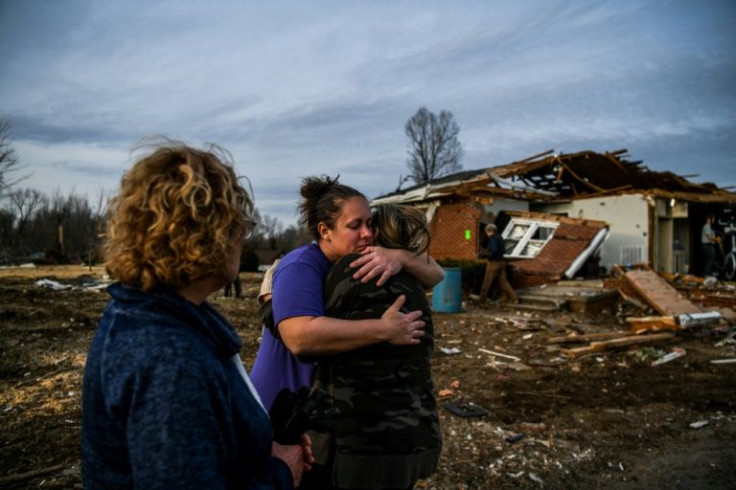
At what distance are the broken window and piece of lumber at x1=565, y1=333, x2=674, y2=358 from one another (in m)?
7.37

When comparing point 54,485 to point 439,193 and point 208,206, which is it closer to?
point 208,206

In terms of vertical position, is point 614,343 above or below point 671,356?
above

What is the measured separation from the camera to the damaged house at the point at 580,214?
15.4m

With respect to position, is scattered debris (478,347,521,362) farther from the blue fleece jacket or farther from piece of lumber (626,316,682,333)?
the blue fleece jacket

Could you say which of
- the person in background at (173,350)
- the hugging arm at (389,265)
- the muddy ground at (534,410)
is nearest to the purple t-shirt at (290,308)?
the hugging arm at (389,265)

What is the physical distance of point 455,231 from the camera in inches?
654

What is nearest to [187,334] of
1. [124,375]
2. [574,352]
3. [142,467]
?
[124,375]

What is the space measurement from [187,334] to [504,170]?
18.3 m

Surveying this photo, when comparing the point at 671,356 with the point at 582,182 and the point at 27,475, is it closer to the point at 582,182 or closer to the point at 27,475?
the point at 27,475

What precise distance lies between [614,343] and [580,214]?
446 inches

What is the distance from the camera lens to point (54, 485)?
3305 millimetres

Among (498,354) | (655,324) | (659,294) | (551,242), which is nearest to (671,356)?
(655,324)

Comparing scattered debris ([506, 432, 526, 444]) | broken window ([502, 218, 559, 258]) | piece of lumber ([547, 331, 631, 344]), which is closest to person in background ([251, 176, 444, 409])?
scattered debris ([506, 432, 526, 444])

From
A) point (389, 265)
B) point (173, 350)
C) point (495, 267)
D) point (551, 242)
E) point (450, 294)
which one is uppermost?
point (551, 242)
